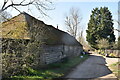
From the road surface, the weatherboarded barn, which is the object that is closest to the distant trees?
the weatherboarded barn

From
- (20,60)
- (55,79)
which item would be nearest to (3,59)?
(20,60)

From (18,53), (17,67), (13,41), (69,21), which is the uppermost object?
(69,21)

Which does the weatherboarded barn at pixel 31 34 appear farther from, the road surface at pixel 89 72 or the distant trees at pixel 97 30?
the distant trees at pixel 97 30

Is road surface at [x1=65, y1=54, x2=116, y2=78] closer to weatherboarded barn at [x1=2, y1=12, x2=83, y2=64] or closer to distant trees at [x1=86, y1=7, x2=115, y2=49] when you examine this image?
weatherboarded barn at [x1=2, y1=12, x2=83, y2=64]

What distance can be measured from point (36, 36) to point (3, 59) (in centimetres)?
383

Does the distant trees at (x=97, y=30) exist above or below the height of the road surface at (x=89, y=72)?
above

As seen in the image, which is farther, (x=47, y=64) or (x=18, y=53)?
(x=47, y=64)

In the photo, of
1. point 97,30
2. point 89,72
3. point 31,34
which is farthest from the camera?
point 97,30

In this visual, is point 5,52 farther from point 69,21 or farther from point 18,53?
point 69,21

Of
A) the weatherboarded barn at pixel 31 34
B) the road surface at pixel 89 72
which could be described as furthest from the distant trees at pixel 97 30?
the road surface at pixel 89 72

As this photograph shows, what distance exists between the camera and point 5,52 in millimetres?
8516

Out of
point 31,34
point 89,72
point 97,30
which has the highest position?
point 97,30

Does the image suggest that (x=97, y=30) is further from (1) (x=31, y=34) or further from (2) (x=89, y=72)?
(1) (x=31, y=34)

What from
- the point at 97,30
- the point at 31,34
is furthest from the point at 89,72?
the point at 97,30
